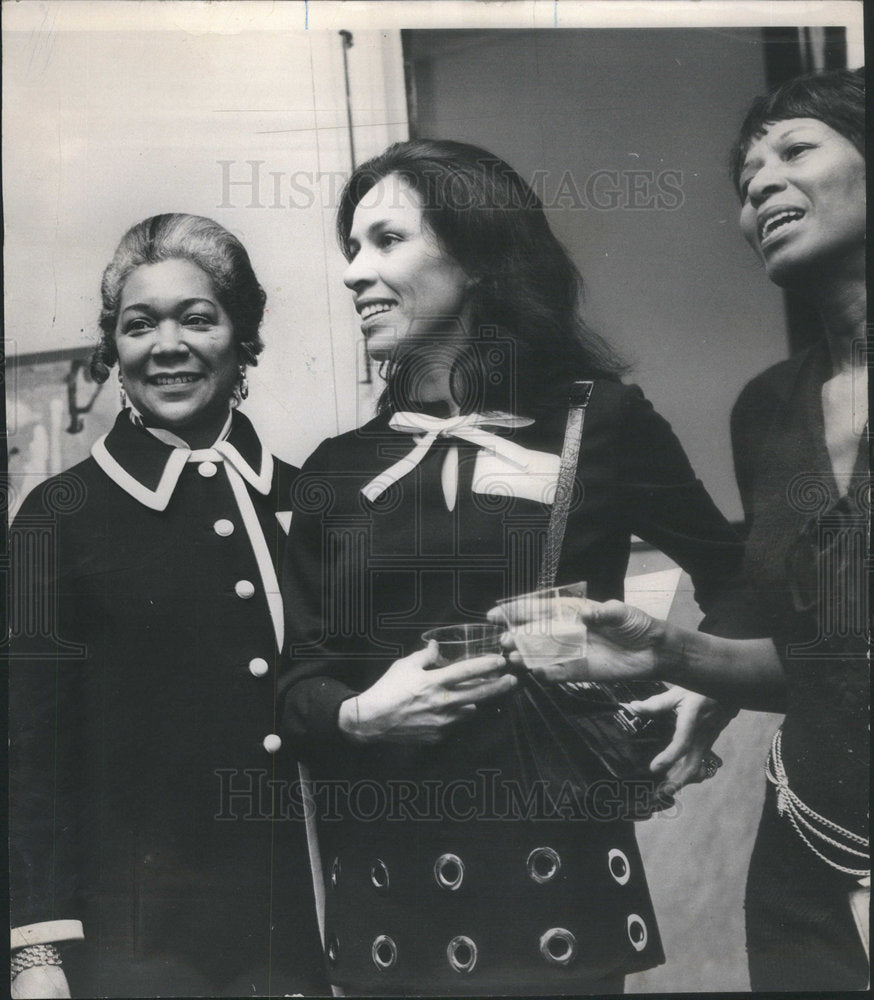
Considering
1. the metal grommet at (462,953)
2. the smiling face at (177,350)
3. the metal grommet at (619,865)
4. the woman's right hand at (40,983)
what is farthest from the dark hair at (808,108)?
the woman's right hand at (40,983)

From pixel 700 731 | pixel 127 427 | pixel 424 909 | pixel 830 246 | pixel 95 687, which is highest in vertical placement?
pixel 830 246

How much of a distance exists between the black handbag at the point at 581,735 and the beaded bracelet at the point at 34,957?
147 centimetres

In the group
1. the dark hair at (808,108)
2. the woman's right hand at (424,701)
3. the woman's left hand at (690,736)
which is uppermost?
the dark hair at (808,108)

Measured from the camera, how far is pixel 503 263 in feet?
11.0

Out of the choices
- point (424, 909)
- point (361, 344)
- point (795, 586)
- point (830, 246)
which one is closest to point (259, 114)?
point (361, 344)

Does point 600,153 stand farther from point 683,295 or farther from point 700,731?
point 700,731

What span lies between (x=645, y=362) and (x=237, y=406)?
122 centimetres

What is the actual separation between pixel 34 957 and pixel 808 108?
342 cm

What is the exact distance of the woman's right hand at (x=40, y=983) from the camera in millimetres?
3287

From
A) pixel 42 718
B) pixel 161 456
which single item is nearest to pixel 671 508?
pixel 161 456

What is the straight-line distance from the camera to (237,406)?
133 inches

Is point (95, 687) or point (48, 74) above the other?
point (48, 74)

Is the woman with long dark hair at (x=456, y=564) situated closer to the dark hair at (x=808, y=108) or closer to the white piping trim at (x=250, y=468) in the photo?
the white piping trim at (x=250, y=468)

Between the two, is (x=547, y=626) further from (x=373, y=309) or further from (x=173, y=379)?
(x=173, y=379)
